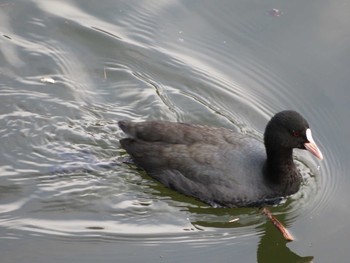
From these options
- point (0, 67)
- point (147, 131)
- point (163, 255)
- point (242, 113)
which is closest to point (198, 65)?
point (242, 113)

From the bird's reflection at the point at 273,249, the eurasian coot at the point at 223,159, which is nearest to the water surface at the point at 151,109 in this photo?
the bird's reflection at the point at 273,249

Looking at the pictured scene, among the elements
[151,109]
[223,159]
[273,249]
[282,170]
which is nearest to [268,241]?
[273,249]

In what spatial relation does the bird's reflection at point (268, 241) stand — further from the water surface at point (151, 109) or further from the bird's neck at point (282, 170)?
the bird's neck at point (282, 170)

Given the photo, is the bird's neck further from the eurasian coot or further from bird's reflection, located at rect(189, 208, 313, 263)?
bird's reflection, located at rect(189, 208, 313, 263)

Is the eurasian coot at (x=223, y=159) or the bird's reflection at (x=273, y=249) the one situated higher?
the eurasian coot at (x=223, y=159)

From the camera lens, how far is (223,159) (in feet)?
24.2

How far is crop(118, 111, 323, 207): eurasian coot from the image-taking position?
24.0 feet

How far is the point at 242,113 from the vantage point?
8.41 metres

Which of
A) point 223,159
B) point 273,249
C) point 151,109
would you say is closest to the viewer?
point 273,249

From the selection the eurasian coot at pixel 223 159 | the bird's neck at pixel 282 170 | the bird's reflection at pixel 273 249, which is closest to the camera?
the bird's reflection at pixel 273 249

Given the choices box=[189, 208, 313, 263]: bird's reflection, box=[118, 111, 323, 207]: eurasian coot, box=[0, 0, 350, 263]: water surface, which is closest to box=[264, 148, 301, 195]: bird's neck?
box=[118, 111, 323, 207]: eurasian coot

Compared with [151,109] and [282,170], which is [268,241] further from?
[151,109]

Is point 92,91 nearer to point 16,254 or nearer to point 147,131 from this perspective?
point 147,131

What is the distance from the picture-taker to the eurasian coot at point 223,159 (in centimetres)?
730
